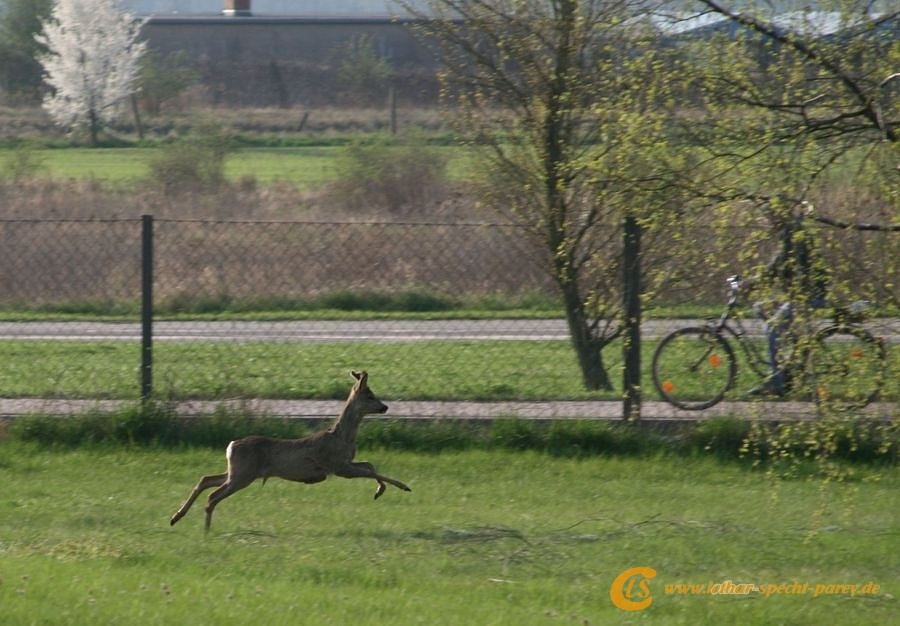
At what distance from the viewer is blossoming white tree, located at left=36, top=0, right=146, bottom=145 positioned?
48.2m

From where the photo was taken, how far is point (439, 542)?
7270 millimetres

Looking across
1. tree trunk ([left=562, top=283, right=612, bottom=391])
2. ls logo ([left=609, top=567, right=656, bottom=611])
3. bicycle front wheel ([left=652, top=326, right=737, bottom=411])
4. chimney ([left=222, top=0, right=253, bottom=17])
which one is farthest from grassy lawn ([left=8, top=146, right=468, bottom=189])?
chimney ([left=222, top=0, right=253, bottom=17])

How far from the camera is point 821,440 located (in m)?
6.53

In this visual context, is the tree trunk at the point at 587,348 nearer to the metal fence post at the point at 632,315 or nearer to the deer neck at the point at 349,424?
the metal fence post at the point at 632,315

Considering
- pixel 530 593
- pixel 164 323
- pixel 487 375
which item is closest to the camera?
pixel 530 593

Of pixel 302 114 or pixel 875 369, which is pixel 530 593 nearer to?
pixel 875 369

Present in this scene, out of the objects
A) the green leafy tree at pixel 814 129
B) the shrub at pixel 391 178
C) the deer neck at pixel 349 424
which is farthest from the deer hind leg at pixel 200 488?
the shrub at pixel 391 178

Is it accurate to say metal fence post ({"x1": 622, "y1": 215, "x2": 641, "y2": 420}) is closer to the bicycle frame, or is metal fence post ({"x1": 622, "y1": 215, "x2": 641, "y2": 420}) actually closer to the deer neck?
the bicycle frame

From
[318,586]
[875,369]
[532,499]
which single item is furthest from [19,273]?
[875,369]

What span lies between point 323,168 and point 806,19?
28252 millimetres

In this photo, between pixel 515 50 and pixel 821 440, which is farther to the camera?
pixel 515 50

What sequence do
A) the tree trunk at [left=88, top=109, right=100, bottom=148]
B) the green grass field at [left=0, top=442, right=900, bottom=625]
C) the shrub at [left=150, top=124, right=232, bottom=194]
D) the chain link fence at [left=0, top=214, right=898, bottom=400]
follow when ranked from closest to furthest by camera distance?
1. the green grass field at [left=0, top=442, right=900, bottom=625]
2. the chain link fence at [left=0, top=214, right=898, bottom=400]
3. the shrub at [left=150, top=124, right=232, bottom=194]
4. the tree trunk at [left=88, top=109, right=100, bottom=148]

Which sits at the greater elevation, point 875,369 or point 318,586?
point 875,369

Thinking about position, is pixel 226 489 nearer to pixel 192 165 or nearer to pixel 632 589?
pixel 632 589
